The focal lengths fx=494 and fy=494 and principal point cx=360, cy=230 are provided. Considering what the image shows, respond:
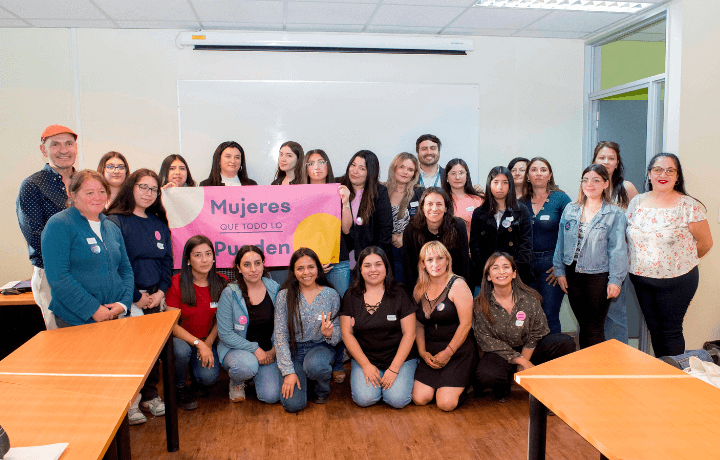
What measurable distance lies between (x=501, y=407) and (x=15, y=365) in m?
2.70

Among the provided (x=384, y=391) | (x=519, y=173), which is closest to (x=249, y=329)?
(x=384, y=391)

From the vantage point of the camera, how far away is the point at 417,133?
490cm

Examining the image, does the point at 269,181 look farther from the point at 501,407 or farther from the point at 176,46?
the point at 501,407

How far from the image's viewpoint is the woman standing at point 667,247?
10.6 ft

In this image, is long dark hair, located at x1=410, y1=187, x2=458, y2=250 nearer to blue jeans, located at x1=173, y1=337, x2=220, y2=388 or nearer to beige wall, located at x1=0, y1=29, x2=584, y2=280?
blue jeans, located at x1=173, y1=337, x2=220, y2=388

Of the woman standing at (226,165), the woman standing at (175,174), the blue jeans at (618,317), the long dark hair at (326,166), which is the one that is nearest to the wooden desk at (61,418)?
the woman standing at (175,174)

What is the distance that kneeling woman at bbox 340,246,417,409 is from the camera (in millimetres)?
3215

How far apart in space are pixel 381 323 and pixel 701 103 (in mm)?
3112

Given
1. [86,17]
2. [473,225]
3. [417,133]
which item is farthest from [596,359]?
[86,17]

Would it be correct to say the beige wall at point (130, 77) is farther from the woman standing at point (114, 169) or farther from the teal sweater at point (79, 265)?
the teal sweater at point (79, 265)

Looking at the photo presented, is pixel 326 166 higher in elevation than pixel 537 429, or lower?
higher

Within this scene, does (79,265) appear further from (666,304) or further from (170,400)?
(666,304)

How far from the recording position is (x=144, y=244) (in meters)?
3.15

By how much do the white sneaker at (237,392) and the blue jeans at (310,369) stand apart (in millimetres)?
315
